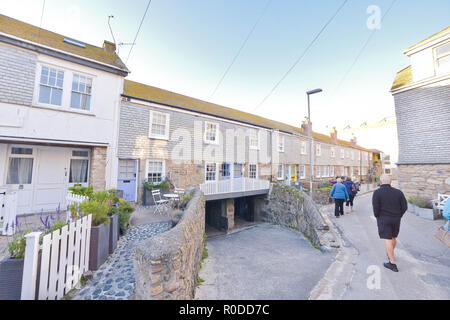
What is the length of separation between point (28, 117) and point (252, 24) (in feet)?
31.2

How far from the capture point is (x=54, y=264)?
2.53 meters

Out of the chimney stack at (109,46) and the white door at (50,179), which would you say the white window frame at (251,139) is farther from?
A: the white door at (50,179)

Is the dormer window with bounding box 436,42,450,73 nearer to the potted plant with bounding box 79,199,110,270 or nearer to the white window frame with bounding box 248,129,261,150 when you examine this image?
Result: the white window frame with bounding box 248,129,261,150

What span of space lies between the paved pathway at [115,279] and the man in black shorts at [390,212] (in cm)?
485

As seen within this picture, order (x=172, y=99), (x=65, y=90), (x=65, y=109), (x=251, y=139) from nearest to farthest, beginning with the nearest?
(x=65, y=109), (x=65, y=90), (x=172, y=99), (x=251, y=139)

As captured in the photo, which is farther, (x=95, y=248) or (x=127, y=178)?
(x=127, y=178)

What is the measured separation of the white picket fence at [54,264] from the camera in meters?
2.18

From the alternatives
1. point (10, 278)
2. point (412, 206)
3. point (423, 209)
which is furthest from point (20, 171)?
→ point (412, 206)

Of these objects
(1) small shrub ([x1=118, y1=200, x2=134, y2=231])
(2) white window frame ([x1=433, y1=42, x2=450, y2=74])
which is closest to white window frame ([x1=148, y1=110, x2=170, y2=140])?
(1) small shrub ([x1=118, y1=200, x2=134, y2=231])

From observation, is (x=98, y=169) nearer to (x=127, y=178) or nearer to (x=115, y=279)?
(x=127, y=178)

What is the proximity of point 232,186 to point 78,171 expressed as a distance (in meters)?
7.94

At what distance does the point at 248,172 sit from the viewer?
14.8 m

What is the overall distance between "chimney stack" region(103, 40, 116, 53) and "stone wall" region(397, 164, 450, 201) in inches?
702
